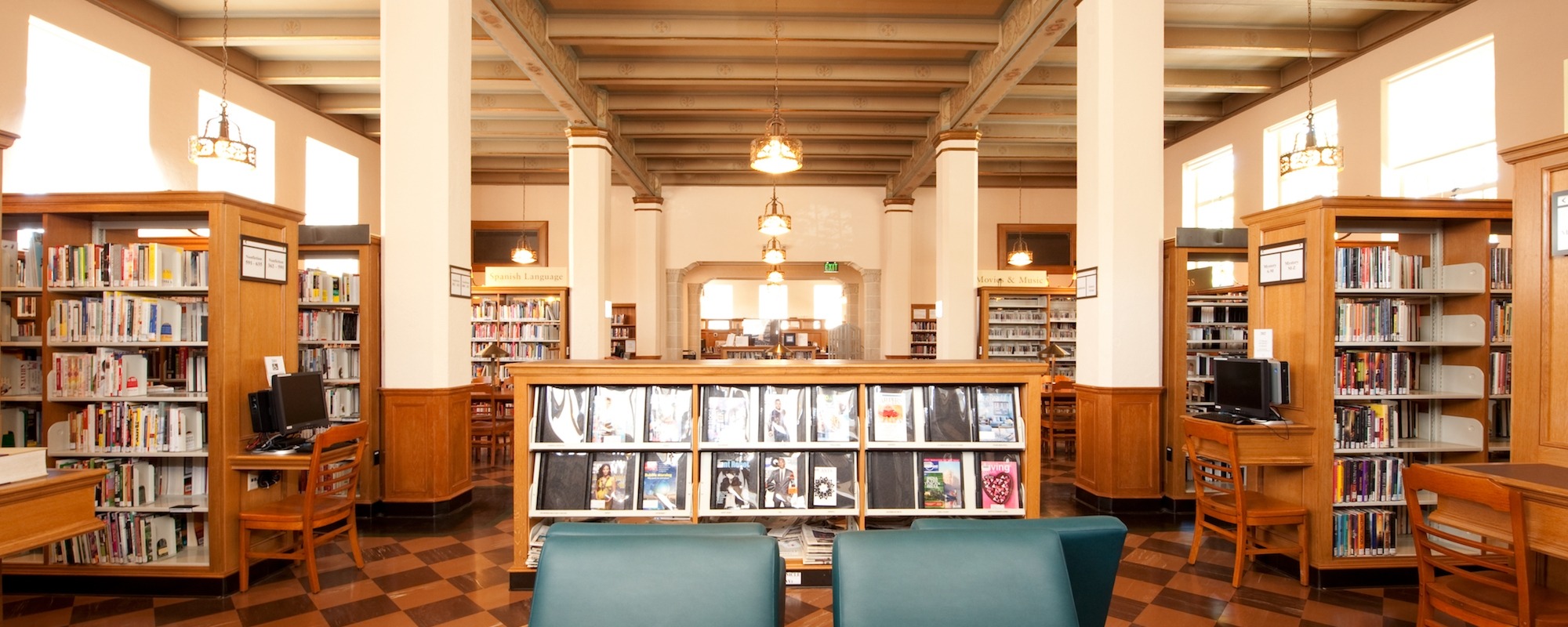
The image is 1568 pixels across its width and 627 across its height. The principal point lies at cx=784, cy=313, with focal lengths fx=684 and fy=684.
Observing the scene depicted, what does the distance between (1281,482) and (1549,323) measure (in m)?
1.70

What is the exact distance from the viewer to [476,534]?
4.77 m

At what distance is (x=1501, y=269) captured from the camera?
409cm

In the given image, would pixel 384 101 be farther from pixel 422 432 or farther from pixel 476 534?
pixel 476 534

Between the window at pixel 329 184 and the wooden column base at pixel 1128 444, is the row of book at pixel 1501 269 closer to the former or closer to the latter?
the wooden column base at pixel 1128 444

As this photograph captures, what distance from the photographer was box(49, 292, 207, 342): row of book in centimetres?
379

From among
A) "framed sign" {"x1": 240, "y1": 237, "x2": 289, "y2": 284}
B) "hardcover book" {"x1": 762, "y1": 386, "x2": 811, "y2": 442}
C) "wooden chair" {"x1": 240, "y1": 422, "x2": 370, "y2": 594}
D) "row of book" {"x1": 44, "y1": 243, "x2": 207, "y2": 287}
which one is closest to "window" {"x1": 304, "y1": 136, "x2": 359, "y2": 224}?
"row of book" {"x1": 44, "y1": 243, "x2": 207, "y2": 287}

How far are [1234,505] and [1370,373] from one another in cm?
117

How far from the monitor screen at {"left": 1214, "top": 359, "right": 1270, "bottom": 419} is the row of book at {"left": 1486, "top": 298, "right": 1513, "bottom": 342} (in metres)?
1.47

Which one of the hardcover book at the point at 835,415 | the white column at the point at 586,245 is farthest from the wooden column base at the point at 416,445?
the white column at the point at 586,245

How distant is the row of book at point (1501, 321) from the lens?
4090 millimetres

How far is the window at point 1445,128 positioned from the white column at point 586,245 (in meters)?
9.51

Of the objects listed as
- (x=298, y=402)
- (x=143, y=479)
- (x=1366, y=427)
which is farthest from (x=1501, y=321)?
(x=143, y=479)

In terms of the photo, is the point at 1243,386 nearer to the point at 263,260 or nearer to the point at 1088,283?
the point at 1088,283

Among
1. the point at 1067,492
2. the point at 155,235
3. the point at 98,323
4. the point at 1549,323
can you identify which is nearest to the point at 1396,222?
the point at 1549,323
